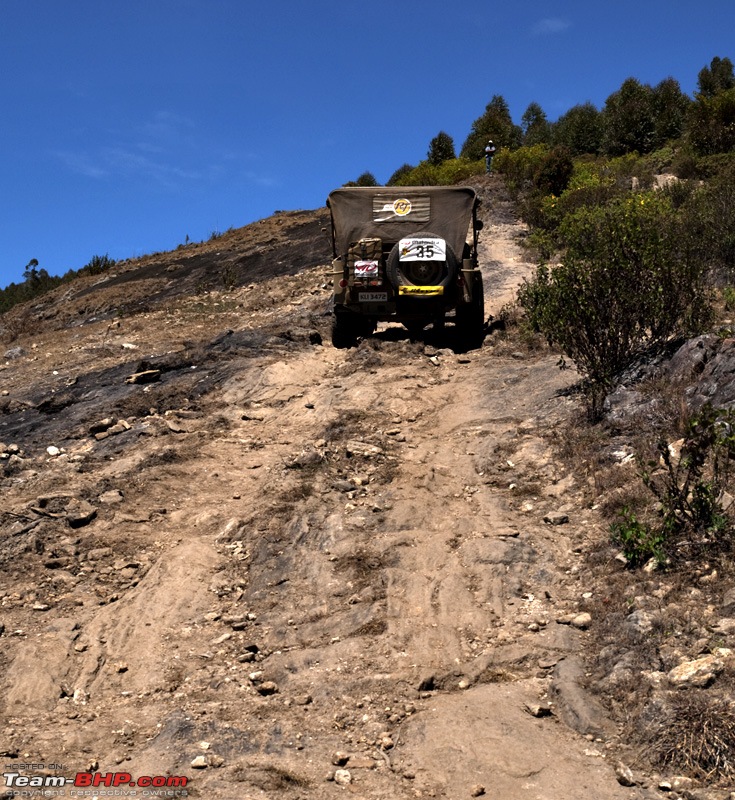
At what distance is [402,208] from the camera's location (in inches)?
511

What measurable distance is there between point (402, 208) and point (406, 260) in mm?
1027

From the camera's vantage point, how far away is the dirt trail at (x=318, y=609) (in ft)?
14.0

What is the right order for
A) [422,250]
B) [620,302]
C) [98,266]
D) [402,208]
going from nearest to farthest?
1. [620,302]
2. [422,250]
3. [402,208]
4. [98,266]

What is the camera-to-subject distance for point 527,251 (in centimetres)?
1983

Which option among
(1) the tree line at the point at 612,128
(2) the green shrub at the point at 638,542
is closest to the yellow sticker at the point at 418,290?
(2) the green shrub at the point at 638,542

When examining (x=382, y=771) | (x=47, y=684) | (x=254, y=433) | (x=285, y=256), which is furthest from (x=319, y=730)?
(x=285, y=256)

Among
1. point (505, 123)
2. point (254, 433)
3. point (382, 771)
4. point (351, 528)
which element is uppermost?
point (505, 123)

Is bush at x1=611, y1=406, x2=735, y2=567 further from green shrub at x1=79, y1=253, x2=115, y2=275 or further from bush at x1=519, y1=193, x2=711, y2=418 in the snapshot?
green shrub at x1=79, y1=253, x2=115, y2=275

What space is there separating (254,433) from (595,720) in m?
5.93

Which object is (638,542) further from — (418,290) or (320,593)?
(418,290)

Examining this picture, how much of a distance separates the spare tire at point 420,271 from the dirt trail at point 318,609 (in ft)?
9.65

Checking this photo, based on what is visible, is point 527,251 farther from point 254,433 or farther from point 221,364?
point 254,433

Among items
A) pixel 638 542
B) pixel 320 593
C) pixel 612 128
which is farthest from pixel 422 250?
pixel 612 128

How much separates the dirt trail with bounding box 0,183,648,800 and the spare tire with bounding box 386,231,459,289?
2941mm
